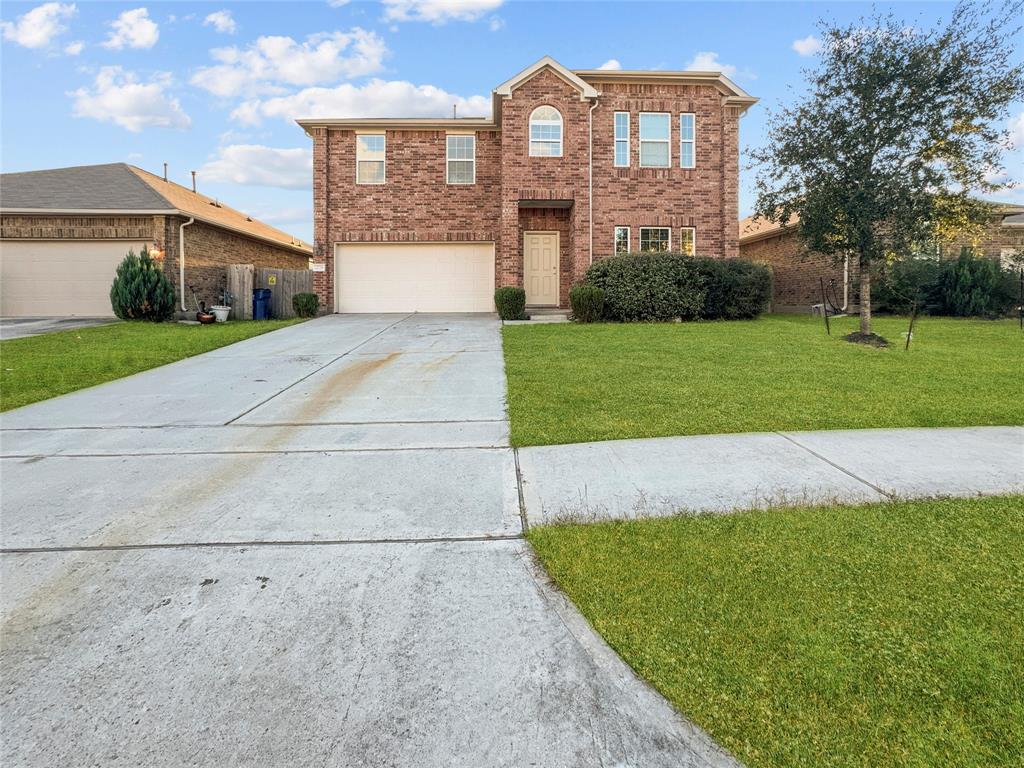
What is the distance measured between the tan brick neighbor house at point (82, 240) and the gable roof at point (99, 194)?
3 cm

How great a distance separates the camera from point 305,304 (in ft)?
57.8

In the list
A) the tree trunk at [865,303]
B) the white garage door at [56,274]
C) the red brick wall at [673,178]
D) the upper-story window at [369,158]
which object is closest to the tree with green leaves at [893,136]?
the tree trunk at [865,303]

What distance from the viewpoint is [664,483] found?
4062mm

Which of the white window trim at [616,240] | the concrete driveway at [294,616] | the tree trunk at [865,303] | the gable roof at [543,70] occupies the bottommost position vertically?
the concrete driveway at [294,616]

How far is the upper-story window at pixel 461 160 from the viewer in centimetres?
1883

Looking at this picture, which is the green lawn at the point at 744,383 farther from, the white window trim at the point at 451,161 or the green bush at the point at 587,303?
the white window trim at the point at 451,161

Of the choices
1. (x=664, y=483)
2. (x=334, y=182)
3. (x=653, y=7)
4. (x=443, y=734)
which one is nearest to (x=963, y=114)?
(x=653, y=7)

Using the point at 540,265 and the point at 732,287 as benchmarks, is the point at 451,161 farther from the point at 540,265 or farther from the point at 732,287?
the point at 732,287

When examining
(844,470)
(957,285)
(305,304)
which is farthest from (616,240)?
(844,470)

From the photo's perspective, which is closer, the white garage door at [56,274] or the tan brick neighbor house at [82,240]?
the tan brick neighbor house at [82,240]

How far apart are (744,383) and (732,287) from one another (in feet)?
29.8

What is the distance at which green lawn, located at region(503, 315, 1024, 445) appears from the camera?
5582 millimetres

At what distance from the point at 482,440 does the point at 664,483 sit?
176cm

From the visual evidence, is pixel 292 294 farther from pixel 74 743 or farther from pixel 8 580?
pixel 74 743
